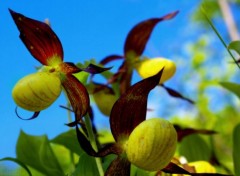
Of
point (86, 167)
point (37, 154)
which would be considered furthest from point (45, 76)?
point (37, 154)

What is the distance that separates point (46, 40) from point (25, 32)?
0.03m

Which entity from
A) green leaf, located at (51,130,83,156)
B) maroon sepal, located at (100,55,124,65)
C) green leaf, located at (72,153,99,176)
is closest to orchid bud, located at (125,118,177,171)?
green leaf, located at (72,153,99,176)

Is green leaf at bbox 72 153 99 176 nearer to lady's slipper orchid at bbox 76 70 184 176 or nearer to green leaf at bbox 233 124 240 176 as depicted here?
lady's slipper orchid at bbox 76 70 184 176

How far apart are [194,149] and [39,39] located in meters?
0.51

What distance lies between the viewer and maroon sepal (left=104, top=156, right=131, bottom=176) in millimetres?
557

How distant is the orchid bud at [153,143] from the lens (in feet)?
1.62

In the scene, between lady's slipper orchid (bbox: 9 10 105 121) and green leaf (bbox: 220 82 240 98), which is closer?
lady's slipper orchid (bbox: 9 10 105 121)

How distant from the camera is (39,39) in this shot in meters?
0.60

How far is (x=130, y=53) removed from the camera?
0.95m

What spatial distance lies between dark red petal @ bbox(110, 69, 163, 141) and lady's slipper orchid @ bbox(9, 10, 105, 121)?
0.14 feet

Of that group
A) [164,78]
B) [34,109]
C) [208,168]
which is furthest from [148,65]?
[34,109]

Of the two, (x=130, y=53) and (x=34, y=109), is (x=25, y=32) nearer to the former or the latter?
(x=34, y=109)

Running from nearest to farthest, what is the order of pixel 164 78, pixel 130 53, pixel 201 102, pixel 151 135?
pixel 151 135 → pixel 164 78 → pixel 130 53 → pixel 201 102

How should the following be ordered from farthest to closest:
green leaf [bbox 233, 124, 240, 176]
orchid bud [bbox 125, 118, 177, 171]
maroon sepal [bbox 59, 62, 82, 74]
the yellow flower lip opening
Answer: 1. the yellow flower lip opening
2. green leaf [bbox 233, 124, 240, 176]
3. maroon sepal [bbox 59, 62, 82, 74]
4. orchid bud [bbox 125, 118, 177, 171]
